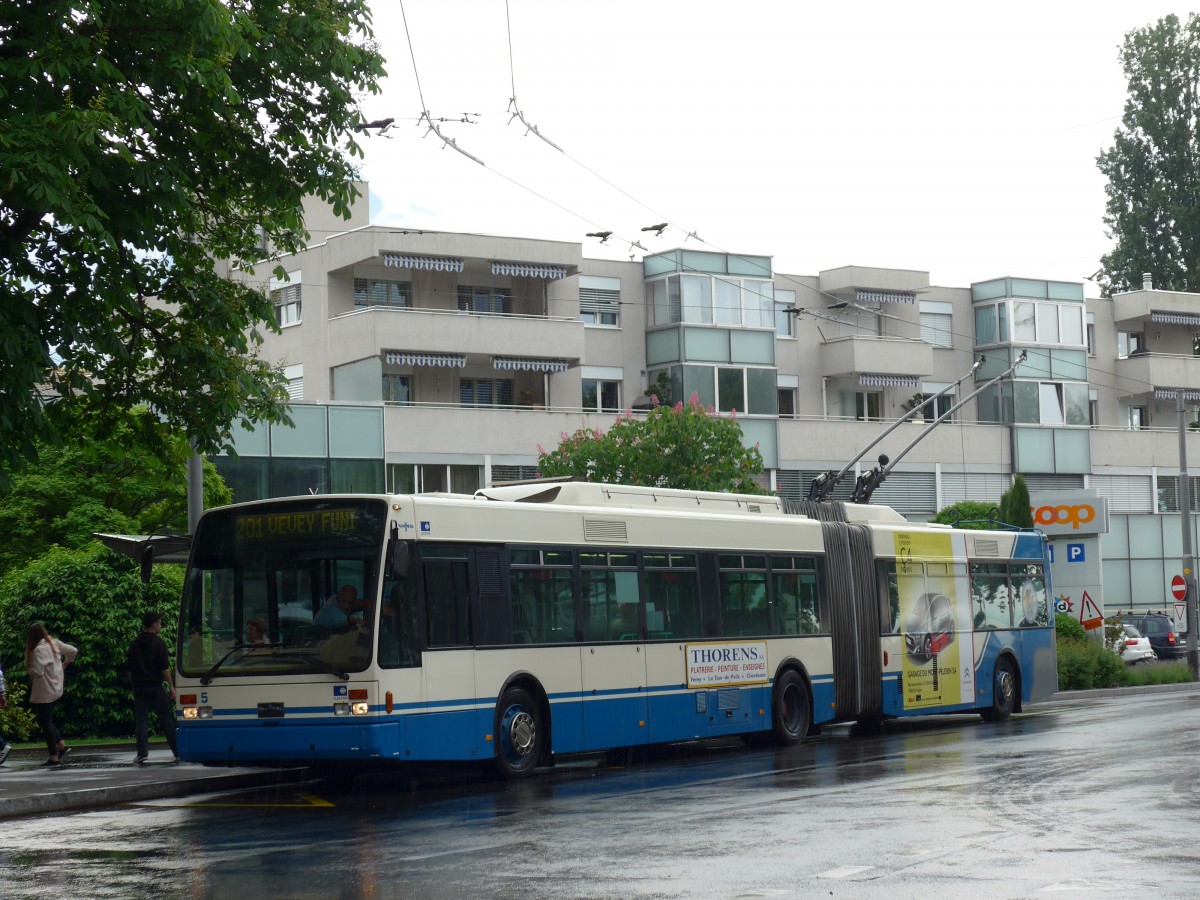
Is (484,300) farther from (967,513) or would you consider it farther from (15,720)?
(15,720)

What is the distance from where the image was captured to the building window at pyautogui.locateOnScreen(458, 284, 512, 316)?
163ft

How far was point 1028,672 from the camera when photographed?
1071 inches

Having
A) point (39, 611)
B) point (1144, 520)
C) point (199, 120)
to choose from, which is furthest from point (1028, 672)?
point (1144, 520)

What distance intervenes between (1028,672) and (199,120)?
1620cm

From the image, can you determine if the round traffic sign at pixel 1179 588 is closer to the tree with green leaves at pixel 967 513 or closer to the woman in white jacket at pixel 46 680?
the tree with green leaves at pixel 967 513

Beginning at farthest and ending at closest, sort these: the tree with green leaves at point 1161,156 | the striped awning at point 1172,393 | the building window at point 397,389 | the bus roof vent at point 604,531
Answer: the tree with green leaves at point 1161,156, the striped awning at point 1172,393, the building window at point 397,389, the bus roof vent at point 604,531

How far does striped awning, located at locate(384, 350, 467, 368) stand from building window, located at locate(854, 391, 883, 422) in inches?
613

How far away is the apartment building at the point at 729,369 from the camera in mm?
46375

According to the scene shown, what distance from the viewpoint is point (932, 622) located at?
81.3ft

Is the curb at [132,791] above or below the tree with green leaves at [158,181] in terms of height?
below

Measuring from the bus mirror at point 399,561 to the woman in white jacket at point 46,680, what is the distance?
5909 millimetres

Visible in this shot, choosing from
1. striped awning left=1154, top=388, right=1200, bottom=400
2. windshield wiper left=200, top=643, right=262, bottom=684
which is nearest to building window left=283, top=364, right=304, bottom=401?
striped awning left=1154, top=388, right=1200, bottom=400

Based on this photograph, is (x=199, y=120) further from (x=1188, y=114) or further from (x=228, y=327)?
(x=1188, y=114)

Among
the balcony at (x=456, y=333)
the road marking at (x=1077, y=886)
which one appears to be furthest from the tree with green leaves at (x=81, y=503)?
the road marking at (x=1077, y=886)
